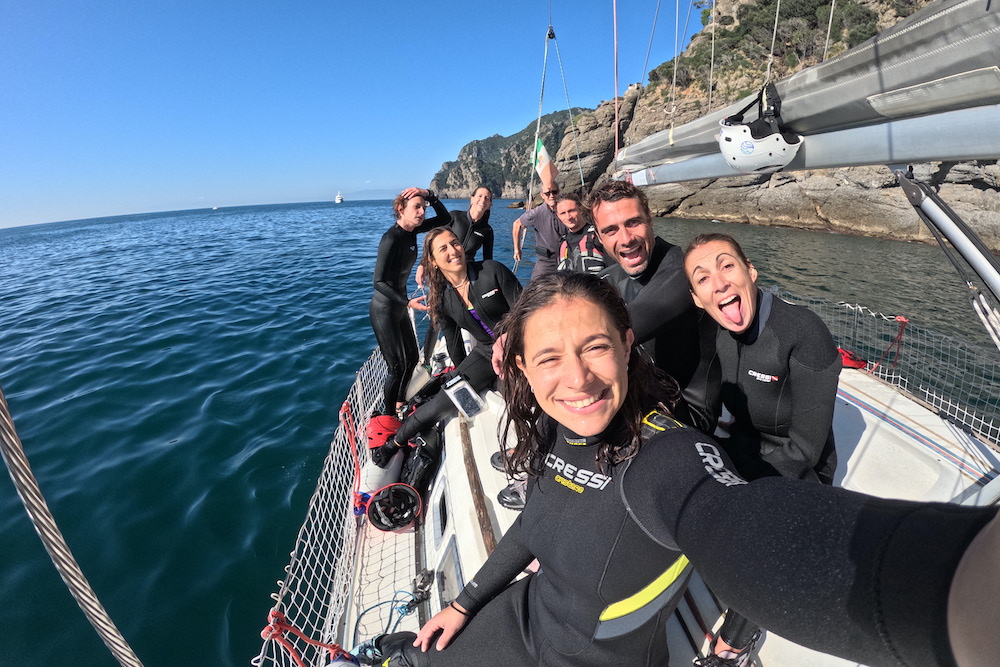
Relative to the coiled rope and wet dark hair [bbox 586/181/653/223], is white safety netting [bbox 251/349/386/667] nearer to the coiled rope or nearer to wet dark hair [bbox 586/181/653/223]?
the coiled rope

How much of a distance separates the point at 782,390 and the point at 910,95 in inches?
42.0

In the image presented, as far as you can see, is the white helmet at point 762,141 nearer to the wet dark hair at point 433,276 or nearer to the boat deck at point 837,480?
the boat deck at point 837,480

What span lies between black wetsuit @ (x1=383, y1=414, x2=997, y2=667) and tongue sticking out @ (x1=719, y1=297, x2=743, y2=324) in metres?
0.86

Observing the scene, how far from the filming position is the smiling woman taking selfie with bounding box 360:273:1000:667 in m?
0.52

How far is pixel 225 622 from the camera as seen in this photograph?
122 inches

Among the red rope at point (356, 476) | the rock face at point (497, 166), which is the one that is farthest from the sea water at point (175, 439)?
the rock face at point (497, 166)

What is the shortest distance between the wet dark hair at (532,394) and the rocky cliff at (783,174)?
46.2 ft

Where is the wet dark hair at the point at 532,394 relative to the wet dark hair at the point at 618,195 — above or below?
below

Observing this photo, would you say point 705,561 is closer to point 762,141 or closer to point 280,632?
point 762,141

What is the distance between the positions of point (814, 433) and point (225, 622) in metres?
3.92

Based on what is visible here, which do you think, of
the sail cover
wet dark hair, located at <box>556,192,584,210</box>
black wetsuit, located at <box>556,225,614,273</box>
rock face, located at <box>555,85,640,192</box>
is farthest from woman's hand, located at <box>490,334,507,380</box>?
rock face, located at <box>555,85,640,192</box>

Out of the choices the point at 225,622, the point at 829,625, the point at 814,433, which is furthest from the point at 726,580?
the point at 225,622

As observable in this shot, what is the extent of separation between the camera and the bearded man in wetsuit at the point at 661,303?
1.90m

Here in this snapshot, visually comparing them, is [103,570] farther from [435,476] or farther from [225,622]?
[435,476]
